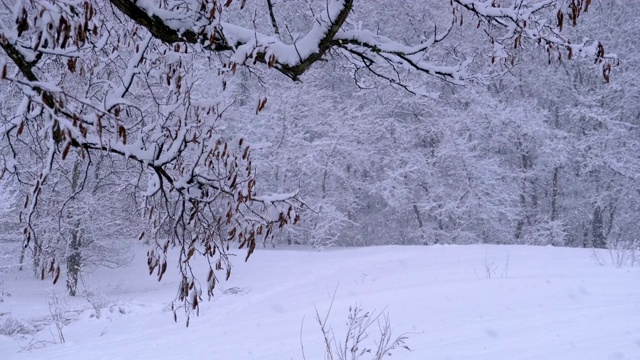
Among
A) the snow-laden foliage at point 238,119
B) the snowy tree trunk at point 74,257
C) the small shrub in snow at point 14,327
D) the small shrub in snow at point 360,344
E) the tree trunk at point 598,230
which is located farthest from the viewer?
the tree trunk at point 598,230

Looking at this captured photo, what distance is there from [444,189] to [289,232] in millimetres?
6103

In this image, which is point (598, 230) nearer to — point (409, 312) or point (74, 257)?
point (409, 312)

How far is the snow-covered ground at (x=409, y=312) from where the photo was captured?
15.4ft

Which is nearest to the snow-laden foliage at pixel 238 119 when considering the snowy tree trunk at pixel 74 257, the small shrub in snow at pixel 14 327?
the snowy tree trunk at pixel 74 257

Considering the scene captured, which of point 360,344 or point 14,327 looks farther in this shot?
point 14,327

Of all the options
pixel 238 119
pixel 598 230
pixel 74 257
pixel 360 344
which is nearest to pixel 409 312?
pixel 360 344

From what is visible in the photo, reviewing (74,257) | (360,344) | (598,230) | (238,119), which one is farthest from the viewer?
(238,119)

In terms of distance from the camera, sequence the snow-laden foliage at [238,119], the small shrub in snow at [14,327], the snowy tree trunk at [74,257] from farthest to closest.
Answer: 1. the snowy tree trunk at [74,257]
2. the small shrub in snow at [14,327]
3. the snow-laden foliage at [238,119]

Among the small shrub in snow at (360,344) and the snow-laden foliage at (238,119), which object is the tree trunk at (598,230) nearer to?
the snow-laden foliage at (238,119)

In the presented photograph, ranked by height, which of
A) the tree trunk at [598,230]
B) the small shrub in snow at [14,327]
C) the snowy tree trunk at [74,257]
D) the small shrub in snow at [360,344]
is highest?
the tree trunk at [598,230]

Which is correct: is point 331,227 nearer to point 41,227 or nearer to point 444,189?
point 444,189

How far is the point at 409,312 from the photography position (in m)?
6.34

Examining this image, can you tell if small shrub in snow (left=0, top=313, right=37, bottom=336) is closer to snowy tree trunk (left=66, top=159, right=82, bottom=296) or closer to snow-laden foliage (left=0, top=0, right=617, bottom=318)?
snow-laden foliage (left=0, top=0, right=617, bottom=318)

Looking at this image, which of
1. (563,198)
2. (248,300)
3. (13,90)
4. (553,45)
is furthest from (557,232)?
(13,90)
